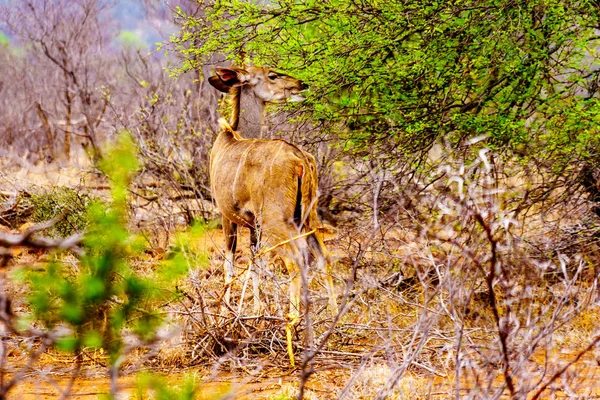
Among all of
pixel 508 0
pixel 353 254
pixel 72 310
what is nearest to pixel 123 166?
pixel 72 310

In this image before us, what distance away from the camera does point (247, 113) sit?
7.52 meters

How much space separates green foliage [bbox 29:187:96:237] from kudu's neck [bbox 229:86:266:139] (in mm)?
1616

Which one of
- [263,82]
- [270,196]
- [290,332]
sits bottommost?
[290,332]

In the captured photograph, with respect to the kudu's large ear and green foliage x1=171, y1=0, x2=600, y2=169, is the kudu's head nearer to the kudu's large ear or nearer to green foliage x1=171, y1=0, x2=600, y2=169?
the kudu's large ear

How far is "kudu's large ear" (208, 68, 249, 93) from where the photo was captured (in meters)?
7.30

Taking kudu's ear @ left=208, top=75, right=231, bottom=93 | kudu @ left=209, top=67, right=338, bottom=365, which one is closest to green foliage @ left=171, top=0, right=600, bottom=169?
kudu's ear @ left=208, top=75, right=231, bottom=93

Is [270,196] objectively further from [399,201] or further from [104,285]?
[104,285]

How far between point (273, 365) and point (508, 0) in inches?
140

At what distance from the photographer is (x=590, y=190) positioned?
734 centimetres

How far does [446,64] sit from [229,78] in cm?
194

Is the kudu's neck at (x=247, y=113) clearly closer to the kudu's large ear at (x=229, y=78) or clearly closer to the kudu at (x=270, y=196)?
the kudu's large ear at (x=229, y=78)

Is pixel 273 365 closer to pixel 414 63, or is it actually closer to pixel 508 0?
pixel 414 63

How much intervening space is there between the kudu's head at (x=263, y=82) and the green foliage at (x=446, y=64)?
0.18m

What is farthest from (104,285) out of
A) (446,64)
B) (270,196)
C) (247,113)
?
(247,113)
